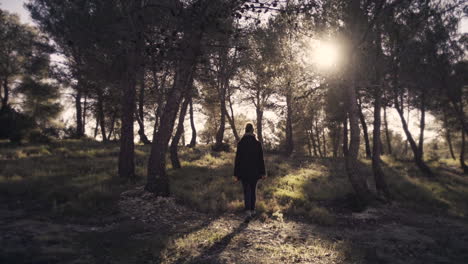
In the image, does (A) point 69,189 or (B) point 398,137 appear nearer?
(A) point 69,189

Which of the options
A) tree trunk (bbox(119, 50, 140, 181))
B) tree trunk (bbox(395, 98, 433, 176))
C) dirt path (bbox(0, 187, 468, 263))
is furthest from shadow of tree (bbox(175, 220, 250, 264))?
tree trunk (bbox(395, 98, 433, 176))

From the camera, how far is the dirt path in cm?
492

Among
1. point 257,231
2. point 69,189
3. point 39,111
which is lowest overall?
point 257,231

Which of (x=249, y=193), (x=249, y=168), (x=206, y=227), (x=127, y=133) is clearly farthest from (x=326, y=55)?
(x=127, y=133)

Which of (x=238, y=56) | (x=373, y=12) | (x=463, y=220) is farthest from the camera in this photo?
(x=238, y=56)

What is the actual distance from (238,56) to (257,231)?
14085 mm

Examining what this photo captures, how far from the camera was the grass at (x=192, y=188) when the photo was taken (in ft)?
26.9

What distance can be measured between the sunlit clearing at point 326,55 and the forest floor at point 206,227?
5.07 meters

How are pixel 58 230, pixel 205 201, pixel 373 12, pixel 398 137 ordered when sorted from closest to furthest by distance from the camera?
pixel 58 230 < pixel 205 201 < pixel 373 12 < pixel 398 137

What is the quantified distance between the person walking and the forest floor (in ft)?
2.12

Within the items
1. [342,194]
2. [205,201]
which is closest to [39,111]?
[205,201]

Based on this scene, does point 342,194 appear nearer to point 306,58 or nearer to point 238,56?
point 306,58

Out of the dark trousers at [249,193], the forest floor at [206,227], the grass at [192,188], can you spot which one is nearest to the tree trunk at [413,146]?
the grass at [192,188]

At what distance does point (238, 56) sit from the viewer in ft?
61.5
